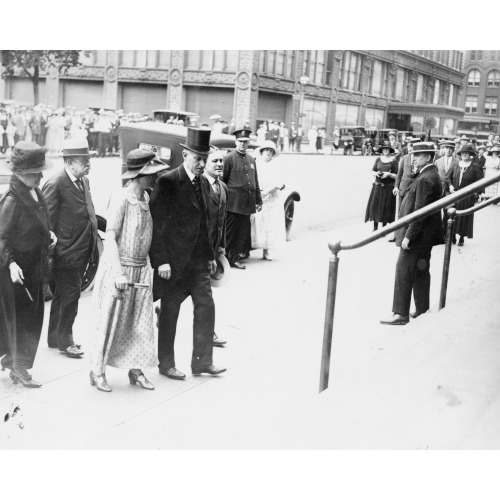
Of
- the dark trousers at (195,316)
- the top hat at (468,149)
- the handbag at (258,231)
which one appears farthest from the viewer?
the handbag at (258,231)

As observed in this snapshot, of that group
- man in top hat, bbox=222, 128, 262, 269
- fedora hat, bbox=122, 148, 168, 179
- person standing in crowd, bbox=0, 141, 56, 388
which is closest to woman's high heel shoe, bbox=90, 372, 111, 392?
person standing in crowd, bbox=0, 141, 56, 388

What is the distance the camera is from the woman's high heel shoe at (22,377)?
13.4 feet

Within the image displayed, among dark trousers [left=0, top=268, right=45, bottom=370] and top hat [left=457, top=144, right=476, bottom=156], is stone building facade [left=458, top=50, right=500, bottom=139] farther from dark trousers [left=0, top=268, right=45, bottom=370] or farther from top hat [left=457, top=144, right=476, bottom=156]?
dark trousers [left=0, top=268, right=45, bottom=370]

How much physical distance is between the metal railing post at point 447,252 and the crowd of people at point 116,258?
1.75 meters

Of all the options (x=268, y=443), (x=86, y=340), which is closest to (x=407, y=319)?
(x=268, y=443)

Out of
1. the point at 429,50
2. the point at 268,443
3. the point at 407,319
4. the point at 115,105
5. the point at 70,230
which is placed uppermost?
the point at 429,50

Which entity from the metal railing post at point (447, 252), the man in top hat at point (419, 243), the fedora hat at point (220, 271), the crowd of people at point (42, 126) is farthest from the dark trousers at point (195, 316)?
the metal railing post at point (447, 252)

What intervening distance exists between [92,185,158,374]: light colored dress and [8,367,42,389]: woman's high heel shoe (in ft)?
1.29

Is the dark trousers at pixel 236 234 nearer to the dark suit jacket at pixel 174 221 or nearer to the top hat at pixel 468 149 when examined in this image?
the top hat at pixel 468 149

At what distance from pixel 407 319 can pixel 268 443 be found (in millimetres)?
1878

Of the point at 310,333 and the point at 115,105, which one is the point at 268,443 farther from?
the point at 115,105

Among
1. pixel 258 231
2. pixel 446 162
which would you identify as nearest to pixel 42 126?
pixel 258 231

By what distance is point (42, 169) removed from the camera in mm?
4055

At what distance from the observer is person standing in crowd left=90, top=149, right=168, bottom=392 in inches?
169
